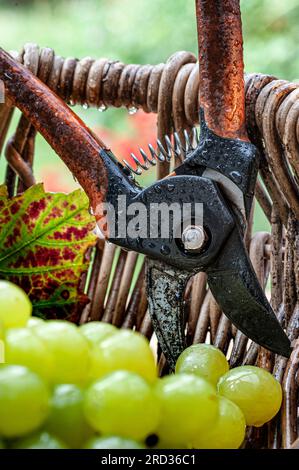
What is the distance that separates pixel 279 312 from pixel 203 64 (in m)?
0.26

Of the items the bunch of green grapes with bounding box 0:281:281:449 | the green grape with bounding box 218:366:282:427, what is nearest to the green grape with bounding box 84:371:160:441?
the bunch of green grapes with bounding box 0:281:281:449

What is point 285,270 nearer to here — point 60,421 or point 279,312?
point 279,312

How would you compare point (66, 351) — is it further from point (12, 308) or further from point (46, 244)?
point (46, 244)

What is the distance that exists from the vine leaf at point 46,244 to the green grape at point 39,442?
1.32ft

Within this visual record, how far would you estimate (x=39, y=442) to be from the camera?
1.23 ft

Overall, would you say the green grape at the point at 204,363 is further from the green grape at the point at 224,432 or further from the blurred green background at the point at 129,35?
the blurred green background at the point at 129,35

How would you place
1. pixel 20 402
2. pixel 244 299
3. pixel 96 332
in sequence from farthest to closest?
pixel 244 299, pixel 96 332, pixel 20 402

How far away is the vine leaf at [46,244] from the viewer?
2.53ft

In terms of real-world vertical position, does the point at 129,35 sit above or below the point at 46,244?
above

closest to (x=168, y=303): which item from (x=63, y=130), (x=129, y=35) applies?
(x=63, y=130)

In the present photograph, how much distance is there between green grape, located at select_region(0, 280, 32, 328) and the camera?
448 millimetres

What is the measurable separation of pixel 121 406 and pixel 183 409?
0.04 metres

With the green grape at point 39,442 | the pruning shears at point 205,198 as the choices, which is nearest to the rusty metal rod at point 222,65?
the pruning shears at point 205,198

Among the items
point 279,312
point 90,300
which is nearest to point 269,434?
point 279,312
